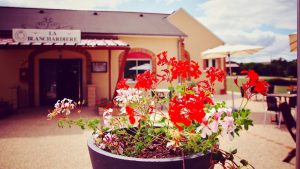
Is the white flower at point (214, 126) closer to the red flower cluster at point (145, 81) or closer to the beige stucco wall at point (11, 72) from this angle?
the red flower cluster at point (145, 81)

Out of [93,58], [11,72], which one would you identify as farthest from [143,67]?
[11,72]

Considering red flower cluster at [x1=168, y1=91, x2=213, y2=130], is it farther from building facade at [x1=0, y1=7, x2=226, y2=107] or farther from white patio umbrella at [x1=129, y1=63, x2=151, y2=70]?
white patio umbrella at [x1=129, y1=63, x2=151, y2=70]

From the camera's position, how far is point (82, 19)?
13.7 m

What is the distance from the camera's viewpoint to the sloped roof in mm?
12273

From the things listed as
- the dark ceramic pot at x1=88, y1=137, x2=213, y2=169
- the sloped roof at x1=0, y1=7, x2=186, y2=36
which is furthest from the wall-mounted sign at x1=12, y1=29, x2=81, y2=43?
the dark ceramic pot at x1=88, y1=137, x2=213, y2=169

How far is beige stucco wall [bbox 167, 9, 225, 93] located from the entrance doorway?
757 centimetres

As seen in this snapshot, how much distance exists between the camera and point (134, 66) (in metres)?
12.6

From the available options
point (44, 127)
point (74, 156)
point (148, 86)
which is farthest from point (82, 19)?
point (148, 86)

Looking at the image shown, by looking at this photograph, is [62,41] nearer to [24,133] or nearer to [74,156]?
[24,133]

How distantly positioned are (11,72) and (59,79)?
82.8 inches

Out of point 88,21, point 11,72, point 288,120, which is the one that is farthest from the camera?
point 88,21

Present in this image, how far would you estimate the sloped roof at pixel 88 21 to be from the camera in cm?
1227

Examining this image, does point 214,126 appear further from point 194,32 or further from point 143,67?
point 194,32

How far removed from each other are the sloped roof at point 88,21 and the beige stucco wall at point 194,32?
4.16 feet
